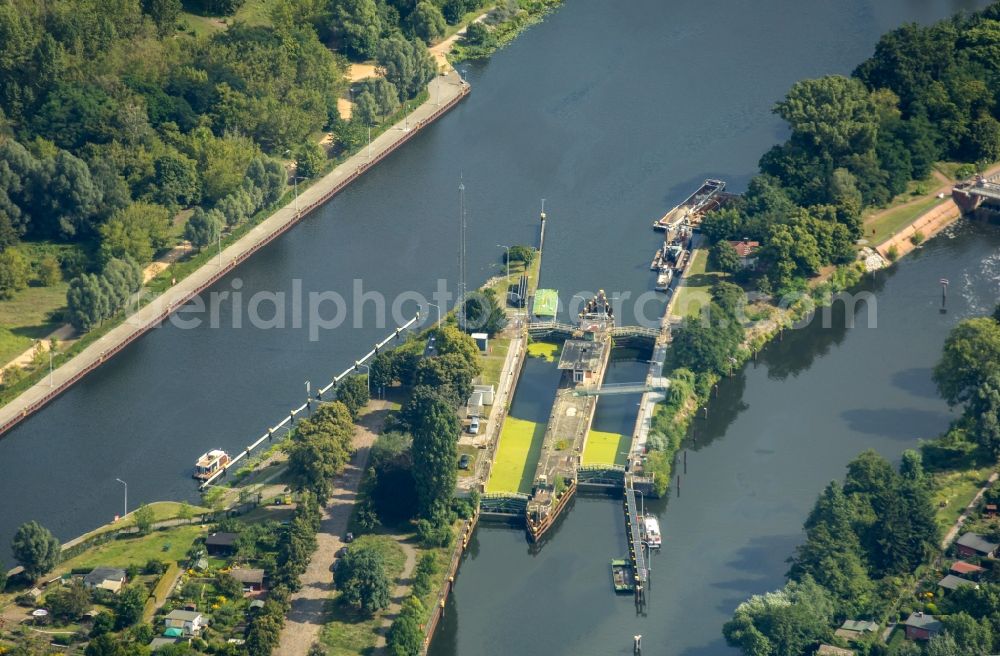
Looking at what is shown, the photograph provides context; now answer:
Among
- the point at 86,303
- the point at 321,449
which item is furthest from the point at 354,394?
the point at 86,303

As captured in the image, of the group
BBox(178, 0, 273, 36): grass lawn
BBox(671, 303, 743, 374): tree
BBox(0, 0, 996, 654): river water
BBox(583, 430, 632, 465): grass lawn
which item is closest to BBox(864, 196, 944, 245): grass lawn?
BBox(0, 0, 996, 654): river water

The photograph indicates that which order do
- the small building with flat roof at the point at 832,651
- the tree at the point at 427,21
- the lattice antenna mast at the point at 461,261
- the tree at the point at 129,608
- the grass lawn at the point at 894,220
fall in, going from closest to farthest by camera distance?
1. the small building with flat roof at the point at 832,651
2. the tree at the point at 129,608
3. the lattice antenna mast at the point at 461,261
4. the grass lawn at the point at 894,220
5. the tree at the point at 427,21

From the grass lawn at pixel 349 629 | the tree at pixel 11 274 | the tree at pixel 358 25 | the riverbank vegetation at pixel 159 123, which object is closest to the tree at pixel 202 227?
the riverbank vegetation at pixel 159 123

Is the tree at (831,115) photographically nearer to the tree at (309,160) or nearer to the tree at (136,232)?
the tree at (309,160)

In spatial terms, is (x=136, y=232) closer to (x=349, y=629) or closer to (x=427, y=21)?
(x=427, y=21)

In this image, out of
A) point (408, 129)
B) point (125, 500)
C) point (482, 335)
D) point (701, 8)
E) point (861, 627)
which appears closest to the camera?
point (861, 627)

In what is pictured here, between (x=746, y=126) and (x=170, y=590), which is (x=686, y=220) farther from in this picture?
(x=170, y=590)

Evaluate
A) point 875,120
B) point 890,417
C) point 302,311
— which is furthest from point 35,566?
point 875,120
